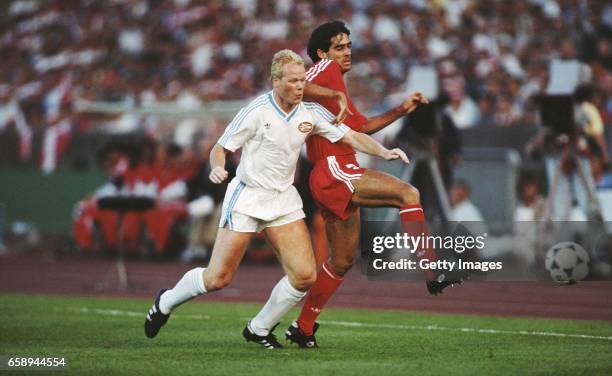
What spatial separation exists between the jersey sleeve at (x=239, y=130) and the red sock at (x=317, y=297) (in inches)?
55.8

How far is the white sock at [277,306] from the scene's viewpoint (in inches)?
385

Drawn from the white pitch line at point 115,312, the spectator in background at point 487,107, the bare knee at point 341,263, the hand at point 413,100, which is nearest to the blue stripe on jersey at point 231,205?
the bare knee at point 341,263

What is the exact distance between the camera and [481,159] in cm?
1938

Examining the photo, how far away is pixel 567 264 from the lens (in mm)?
12641

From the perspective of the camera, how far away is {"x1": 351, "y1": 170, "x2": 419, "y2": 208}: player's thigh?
9.67 meters

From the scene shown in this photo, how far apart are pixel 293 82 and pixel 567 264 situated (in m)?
4.55

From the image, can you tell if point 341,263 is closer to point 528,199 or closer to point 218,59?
point 528,199

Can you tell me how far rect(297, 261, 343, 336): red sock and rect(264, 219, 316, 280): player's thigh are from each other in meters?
0.49

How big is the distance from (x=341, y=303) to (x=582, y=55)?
24.2 feet

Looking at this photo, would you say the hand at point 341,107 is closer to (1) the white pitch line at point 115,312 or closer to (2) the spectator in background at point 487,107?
(1) the white pitch line at point 115,312

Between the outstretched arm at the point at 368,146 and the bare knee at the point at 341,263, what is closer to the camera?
the outstretched arm at the point at 368,146

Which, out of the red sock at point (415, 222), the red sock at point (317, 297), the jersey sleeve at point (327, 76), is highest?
the jersey sleeve at point (327, 76)

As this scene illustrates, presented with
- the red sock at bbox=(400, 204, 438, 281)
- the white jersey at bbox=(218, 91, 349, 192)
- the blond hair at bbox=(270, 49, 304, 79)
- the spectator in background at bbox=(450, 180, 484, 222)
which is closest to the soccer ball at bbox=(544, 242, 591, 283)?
the red sock at bbox=(400, 204, 438, 281)

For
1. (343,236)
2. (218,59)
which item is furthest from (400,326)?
(218,59)
